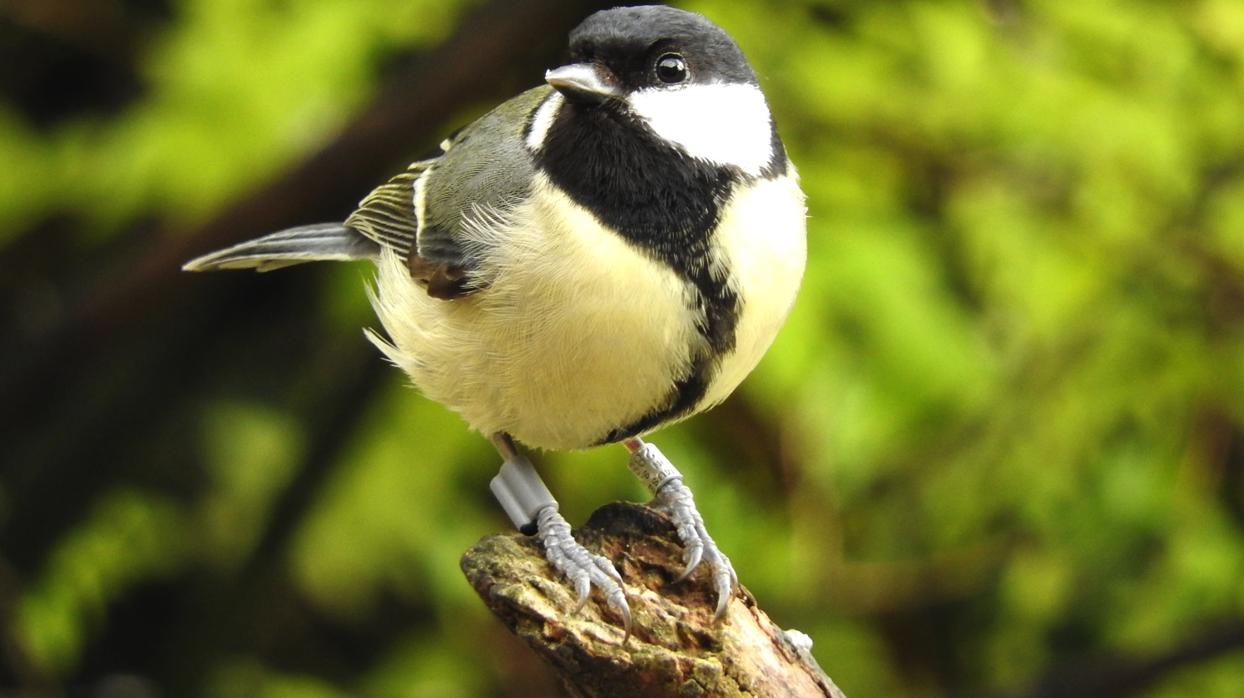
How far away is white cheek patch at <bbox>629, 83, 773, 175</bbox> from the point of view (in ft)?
5.08

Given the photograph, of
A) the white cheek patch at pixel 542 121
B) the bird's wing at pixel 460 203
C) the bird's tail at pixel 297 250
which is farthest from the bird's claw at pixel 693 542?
the bird's tail at pixel 297 250

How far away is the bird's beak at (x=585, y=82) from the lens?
4.94 ft

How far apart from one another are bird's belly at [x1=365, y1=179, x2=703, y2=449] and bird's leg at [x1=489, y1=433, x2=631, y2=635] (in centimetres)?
9

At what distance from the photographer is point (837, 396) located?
97.0 inches

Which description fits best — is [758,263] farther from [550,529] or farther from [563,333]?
[550,529]

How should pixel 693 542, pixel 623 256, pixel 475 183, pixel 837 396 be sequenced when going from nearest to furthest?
pixel 623 256
pixel 693 542
pixel 475 183
pixel 837 396

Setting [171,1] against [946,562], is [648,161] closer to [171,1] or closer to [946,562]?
[946,562]

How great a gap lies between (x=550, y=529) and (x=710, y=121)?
0.50 meters

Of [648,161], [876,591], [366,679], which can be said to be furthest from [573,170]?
[366,679]

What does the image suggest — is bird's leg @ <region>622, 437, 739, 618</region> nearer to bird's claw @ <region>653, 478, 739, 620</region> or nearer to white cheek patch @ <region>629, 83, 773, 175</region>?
bird's claw @ <region>653, 478, 739, 620</region>

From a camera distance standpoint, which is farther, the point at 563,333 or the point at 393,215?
the point at 393,215

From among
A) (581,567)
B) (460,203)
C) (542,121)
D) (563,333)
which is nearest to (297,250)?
(460,203)

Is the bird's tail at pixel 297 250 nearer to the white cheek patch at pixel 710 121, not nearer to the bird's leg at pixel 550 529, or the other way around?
the bird's leg at pixel 550 529

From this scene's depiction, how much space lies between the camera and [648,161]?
5.00 feet
